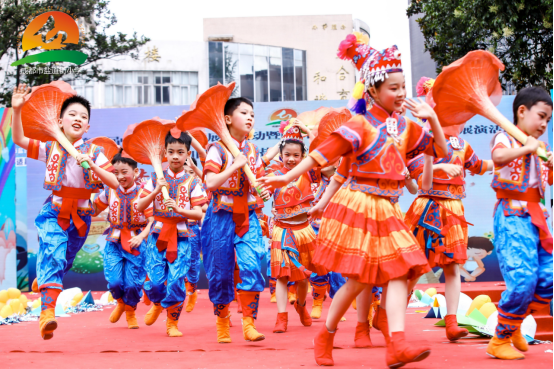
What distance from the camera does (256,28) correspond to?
35.5 metres

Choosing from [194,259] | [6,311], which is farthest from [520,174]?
[6,311]

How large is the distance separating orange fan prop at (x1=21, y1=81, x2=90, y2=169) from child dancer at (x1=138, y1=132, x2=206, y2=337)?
3.68 ft

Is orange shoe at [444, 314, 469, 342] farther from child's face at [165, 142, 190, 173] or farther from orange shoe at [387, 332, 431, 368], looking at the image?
child's face at [165, 142, 190, 173]

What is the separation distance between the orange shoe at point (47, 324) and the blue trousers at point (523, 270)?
3.23m

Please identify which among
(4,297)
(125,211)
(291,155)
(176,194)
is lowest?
(4,297)

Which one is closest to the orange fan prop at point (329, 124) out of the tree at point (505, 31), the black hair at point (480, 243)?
the black hair at point (480, 243)

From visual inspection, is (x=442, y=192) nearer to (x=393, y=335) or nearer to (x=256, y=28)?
(x=393, y=335)

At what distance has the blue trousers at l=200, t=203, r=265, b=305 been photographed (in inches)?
198

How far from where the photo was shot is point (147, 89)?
31125 mm

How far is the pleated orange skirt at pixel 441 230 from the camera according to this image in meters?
4.98

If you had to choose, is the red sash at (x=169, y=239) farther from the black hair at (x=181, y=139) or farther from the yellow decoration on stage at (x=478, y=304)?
the yellow decoration on stage at (x=478, y=304)

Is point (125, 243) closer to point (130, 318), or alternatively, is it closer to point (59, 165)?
point (130, 318)

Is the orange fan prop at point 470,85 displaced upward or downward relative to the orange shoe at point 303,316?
upward

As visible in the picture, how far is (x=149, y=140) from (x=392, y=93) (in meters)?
3.15
